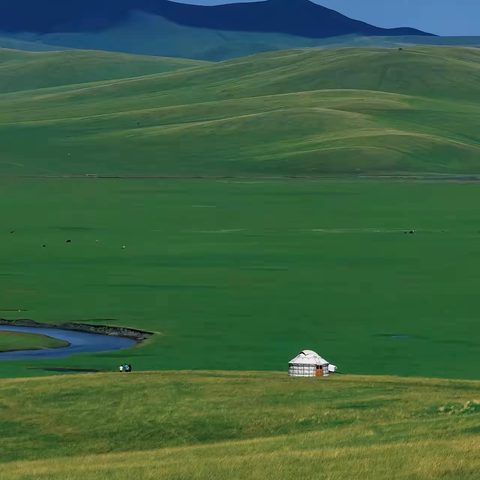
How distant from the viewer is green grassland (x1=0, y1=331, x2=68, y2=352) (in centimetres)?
4519

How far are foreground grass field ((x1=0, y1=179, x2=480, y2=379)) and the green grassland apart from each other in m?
2.61

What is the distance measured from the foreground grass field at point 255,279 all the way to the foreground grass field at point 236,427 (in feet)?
18.5

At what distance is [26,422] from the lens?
3278cm

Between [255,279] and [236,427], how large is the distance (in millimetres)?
32620

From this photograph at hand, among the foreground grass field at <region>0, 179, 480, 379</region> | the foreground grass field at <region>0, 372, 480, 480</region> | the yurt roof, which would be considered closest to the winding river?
the foreground grass field at <region>0, 179, 480, 379</region>

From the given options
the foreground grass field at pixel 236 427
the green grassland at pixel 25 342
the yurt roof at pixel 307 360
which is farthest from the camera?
the green grassland at pixel 25 342

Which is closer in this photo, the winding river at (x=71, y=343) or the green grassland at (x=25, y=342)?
the winding river at (x=71, y=343)

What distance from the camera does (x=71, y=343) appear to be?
46.3m

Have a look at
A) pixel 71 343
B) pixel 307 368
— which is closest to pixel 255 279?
pixel 71 343

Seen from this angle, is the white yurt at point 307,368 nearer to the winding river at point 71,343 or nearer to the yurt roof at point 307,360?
the yurt roof at point 307,360

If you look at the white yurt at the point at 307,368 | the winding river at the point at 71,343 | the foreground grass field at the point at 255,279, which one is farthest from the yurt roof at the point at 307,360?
the winding river at the point at 71,343

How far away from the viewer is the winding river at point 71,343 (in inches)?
1722

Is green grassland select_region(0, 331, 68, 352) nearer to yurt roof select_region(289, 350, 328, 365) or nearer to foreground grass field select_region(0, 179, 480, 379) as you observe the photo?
foreground grass field select_region(0, 179, 480, 379)

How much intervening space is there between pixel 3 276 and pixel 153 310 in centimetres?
1349
